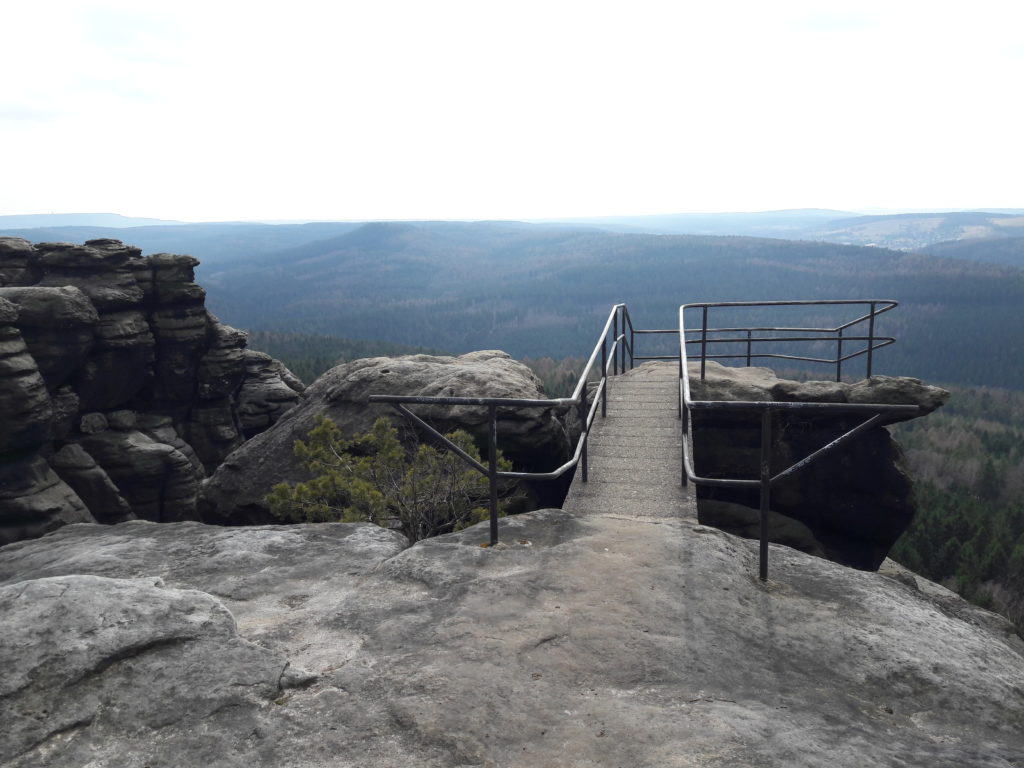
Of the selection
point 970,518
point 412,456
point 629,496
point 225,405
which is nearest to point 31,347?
point 225,405

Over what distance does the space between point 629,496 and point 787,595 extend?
2.56 m

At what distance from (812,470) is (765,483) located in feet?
24.7

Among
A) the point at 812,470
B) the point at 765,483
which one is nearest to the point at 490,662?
the point at 765,483

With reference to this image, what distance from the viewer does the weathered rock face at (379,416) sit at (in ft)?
29.9

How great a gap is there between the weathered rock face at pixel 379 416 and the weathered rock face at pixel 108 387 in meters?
17.4

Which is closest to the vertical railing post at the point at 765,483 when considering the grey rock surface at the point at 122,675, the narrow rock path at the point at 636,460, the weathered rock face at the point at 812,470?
the narrow rock path at the point at 636,460

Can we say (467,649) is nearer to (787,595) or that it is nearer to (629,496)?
(787,595)

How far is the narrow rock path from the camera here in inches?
278

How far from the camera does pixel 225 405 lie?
112 feet

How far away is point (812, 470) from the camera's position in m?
11.8

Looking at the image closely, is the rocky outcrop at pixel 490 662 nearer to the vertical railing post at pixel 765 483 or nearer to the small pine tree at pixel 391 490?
the vertical railing post at pixel 765 483

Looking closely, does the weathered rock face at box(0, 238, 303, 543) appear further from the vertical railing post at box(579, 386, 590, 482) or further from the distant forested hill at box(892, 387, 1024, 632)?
the distant forested hill at box(892, 387, 1024, 632)

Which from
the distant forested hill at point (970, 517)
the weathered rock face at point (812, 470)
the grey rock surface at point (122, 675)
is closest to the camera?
the grey rock surface at point (122, 675)

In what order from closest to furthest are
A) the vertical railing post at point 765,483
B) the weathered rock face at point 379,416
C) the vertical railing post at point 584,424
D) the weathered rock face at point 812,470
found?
the vertical railing post at point 765,483 < the vertical railing post at point 584,424 < the weathered rock face at point 379,416 < the weathered rock face at point 812,470
